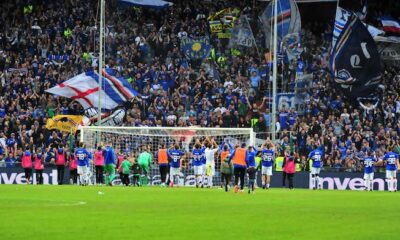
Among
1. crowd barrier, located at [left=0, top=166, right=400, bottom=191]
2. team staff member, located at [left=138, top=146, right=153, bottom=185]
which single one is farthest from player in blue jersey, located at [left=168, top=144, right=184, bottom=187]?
crowd barrier, located at [left=0, top=166, right=400, bottom=191]

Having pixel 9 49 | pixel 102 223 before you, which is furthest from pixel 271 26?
pixel 102 223

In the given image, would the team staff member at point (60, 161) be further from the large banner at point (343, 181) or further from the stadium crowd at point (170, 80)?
the large banner at point (343, 181)

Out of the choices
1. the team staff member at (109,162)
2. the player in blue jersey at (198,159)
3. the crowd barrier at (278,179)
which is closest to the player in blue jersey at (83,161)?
the team staff member at (109,162)

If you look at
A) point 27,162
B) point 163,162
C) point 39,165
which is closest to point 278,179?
point 163,162

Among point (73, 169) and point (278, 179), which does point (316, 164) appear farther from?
point (73, 169)

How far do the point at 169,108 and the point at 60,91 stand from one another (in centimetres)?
574

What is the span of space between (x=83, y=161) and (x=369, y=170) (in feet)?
44.0

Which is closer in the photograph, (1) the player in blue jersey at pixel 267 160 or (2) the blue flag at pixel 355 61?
(1) the player in blue jersey at pixel 267 160

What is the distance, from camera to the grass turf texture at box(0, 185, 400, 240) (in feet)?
64.8

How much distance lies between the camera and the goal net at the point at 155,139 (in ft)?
165

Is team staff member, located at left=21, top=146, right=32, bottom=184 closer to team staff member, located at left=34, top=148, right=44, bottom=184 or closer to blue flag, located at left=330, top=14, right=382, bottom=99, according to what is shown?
team staff member, located at left=34, top=148, right=44, bottom=184

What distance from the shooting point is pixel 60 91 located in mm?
54094

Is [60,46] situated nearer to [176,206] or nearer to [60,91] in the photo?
[60,91]

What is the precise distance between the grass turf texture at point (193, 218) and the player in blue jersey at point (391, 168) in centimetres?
1318
